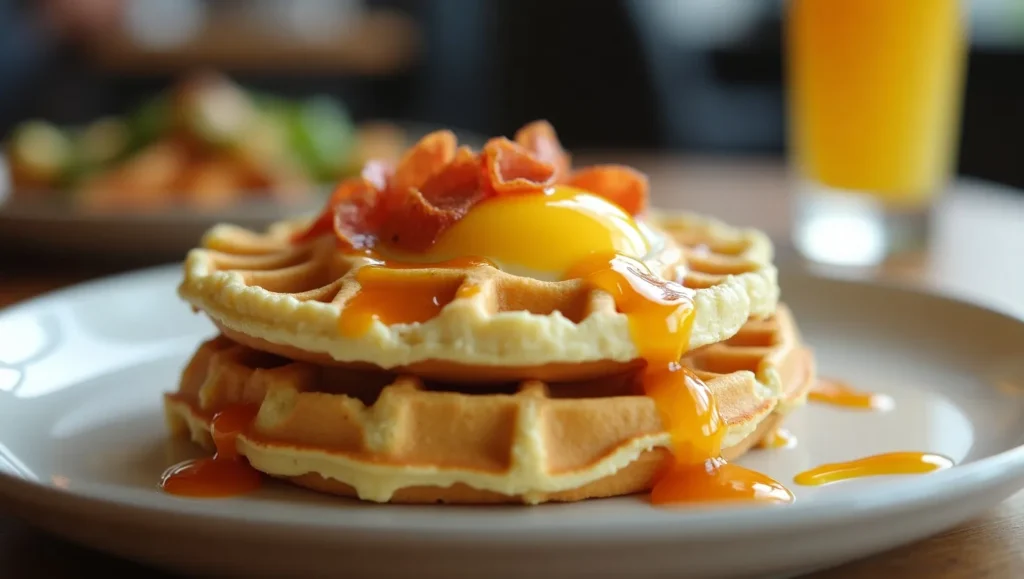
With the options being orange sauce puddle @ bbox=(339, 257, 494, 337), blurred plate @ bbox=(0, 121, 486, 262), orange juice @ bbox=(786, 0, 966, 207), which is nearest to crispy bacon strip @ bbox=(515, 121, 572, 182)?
orange sauce puddle @ bbox=(339, 257, 494, 337)

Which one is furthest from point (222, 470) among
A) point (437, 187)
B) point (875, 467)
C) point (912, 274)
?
point (912, 274)

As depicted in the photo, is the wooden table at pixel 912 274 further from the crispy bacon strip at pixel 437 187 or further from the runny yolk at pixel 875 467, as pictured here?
the crispy bacon strip at pixel 437 187

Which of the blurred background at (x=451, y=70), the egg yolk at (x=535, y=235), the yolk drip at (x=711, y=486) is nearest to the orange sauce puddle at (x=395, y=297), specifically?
the egg yolk at (x=535, y=235)

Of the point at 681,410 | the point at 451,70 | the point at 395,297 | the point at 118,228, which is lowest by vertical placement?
the point at 451,70

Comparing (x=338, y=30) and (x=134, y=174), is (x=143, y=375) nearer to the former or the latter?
(x=134, y=174)

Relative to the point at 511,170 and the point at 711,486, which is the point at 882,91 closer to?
the point at 511,170

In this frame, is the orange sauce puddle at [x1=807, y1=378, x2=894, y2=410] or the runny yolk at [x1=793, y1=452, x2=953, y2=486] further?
the orange sauce puddle at [x1=807, y1=378, x2=894, y2=410]

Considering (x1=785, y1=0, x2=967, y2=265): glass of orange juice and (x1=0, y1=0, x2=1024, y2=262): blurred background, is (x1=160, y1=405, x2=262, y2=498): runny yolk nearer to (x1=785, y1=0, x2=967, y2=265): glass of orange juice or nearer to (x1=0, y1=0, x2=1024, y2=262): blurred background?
(x1=785, y1=0, x2=967, y2=265): glass of orange juice
